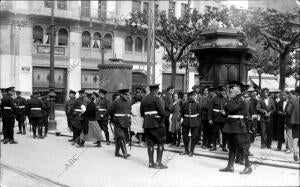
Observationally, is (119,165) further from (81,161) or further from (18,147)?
(18,147)

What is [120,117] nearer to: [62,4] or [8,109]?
[8,109]

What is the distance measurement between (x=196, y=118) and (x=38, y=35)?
2697 cm

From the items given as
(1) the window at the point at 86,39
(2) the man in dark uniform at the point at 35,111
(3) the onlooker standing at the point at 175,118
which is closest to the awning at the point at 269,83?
(1) the window at the point at 86,39

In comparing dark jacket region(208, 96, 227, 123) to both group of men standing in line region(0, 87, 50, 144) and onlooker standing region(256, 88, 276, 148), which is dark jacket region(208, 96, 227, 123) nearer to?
onlooker standing region(256, 88, 276, 148)

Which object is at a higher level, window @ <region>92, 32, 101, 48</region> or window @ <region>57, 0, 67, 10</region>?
window @ <region>57, 0, 67, 10</region>

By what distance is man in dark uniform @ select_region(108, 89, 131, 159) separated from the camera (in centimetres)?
1241

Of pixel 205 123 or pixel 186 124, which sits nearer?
pixel 186 124

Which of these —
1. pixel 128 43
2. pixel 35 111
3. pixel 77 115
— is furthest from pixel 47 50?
pixel 77 115

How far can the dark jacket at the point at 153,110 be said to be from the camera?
10.8 metres

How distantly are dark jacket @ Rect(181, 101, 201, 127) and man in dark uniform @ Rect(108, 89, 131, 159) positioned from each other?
1.61 metres

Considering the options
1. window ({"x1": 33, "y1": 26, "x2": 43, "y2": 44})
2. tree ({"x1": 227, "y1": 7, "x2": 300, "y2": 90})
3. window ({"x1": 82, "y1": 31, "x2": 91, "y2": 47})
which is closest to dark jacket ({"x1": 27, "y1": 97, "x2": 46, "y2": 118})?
tree ({"x1": 227, "y1": 7, "x2": 300, "y2": 90})

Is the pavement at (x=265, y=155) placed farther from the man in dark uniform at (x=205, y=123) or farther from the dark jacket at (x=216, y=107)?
the dark jacket at (x=216, y=107)

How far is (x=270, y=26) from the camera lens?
14.3m

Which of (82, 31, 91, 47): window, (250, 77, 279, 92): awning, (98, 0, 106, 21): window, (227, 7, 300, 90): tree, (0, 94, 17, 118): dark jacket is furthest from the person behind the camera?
(250, 77, 279, 92): awning
